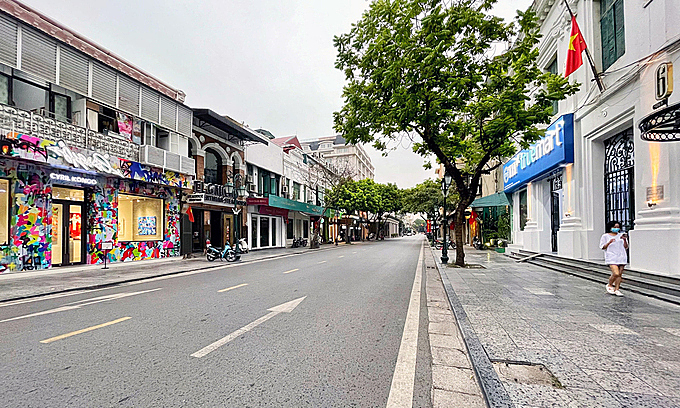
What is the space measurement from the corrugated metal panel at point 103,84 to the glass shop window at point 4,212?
15.1 feet

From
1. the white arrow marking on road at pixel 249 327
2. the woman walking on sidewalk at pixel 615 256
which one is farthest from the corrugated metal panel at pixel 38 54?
the woman walking on sidewalk at pixel 615 256

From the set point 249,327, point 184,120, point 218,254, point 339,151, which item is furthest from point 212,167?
point 339,151

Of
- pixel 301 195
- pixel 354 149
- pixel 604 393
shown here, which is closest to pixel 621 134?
pixel 604 393

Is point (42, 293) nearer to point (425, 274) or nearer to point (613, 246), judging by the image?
point (425, 274)

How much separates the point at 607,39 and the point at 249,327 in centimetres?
1350

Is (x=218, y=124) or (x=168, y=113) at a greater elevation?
(x=218, y=124)

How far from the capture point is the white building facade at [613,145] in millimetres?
8250

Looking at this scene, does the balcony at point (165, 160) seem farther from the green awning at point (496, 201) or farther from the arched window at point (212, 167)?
the green awning at point (496, 201)

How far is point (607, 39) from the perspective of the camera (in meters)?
11.7

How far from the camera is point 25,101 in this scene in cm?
1295

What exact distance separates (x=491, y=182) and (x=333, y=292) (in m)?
27.0

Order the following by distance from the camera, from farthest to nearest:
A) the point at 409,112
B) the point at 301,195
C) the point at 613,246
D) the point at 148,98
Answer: the point at 301,195
the point at 148,98
the point at 409,112
the point at 613,246

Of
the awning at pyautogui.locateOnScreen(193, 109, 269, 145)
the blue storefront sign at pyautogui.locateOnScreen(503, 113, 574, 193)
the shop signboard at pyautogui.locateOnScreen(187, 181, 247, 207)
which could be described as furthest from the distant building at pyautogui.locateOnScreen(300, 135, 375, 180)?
the blue storefront sign at pyautogui.locateOnScreen(503, 113, 574, 193)

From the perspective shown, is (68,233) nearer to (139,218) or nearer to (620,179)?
(139,218)
